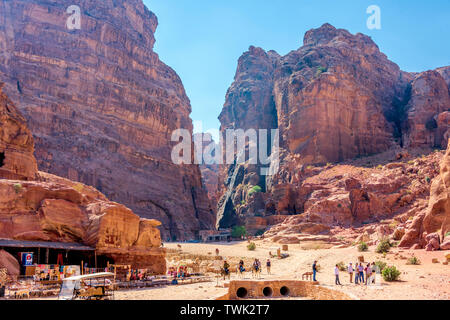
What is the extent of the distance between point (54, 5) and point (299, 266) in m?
78.3

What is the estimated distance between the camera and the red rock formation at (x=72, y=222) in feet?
68.1

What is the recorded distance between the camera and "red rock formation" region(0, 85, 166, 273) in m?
20.8

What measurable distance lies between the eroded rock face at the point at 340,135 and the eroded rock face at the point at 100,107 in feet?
62.1

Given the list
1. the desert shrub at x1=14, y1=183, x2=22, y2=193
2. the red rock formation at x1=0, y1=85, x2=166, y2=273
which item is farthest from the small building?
the desert shrub at x1=14, y1=183, x2=22, y2=193

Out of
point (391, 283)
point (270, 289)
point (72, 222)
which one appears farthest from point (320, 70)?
point (72, 222)

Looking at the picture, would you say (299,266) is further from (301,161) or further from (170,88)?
(170,88)

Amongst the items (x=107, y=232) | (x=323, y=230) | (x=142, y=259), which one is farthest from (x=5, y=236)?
(x=323, y=230)

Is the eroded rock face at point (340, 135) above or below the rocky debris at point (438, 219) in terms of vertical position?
above

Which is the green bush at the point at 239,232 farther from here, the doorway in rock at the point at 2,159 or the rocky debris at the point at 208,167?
the rocky debris at the point at 208,167

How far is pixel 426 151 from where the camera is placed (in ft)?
222

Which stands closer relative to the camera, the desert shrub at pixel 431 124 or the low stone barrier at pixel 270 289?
the low stone barrier at pixel 270 289

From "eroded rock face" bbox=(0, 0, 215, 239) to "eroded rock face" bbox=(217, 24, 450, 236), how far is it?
18.9 metres

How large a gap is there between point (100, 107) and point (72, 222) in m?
59.6

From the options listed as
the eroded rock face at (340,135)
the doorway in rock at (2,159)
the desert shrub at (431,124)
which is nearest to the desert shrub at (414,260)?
the eroded rock face at (340,135)
